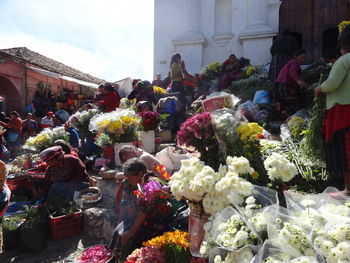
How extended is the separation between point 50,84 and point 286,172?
1671 centimetres

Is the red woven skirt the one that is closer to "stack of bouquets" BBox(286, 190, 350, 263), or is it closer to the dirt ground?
"stack of bouquets" BBox(286, 190, 350, 263)

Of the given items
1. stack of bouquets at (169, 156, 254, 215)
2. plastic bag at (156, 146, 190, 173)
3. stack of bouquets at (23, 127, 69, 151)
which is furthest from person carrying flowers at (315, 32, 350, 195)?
stack of bouquets at (23, 127, 69, 151)

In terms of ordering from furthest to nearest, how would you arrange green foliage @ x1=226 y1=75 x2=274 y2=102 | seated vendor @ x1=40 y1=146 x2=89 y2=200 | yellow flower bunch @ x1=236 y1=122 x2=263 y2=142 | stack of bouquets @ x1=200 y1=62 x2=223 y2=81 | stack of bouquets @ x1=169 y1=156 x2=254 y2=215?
1. stack of bouquets @ x1=200 y1=62 x2=223 y2=81
2. green foliage @ x1=226 y1=75 x2=274 y2=102
3. seated vendor @ x1=40 y1=146 x2=89 y2=200
4. yellow flower bunch @ x1=236 y1=122 x2=263 y2=142
5. stack of bouquets @ x1=169 y1=156 x2=254 y2=215

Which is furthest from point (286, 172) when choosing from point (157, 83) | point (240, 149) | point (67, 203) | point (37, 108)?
point (37, 108)

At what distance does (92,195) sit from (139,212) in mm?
1812

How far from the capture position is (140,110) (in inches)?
262

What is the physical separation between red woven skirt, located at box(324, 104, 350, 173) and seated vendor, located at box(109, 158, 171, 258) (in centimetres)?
181

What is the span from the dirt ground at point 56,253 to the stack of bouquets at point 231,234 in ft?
8.49

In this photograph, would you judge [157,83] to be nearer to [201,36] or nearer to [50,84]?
[201,36]

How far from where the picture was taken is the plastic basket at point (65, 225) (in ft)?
13.4

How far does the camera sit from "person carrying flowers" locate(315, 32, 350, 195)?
3.05 m

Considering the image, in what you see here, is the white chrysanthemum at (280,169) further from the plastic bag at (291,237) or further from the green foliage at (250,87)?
the green foliage at (250,87)

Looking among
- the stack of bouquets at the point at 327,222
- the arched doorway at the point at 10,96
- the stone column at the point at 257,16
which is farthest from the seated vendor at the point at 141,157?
the arched doorway at the point at 10,96

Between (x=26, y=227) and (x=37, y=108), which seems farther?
(x=37, y=108)
